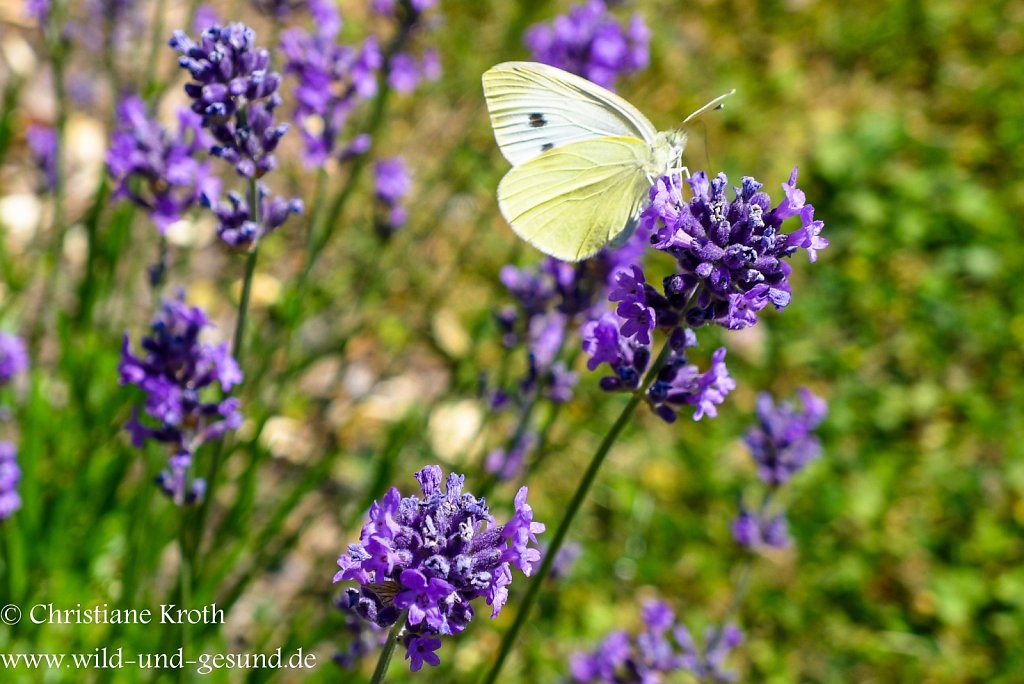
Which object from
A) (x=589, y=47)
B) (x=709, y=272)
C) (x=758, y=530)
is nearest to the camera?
(x=709, y=272)

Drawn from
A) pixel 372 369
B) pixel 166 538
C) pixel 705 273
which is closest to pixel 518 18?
pixel 372 369

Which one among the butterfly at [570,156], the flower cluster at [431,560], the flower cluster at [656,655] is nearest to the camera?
the flower cluster at [431,560]

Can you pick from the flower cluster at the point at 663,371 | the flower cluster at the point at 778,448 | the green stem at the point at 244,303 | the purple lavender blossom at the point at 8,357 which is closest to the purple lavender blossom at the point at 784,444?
the flower cluster at the point at 778,448

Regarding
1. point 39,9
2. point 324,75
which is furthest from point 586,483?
point 39,9

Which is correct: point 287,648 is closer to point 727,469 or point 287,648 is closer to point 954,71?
point 727,469

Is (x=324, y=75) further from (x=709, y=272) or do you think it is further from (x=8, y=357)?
(x=709, y=272)

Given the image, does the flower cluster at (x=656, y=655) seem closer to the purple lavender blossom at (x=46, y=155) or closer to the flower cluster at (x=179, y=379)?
the flower cluster at (x=179, y=379)
